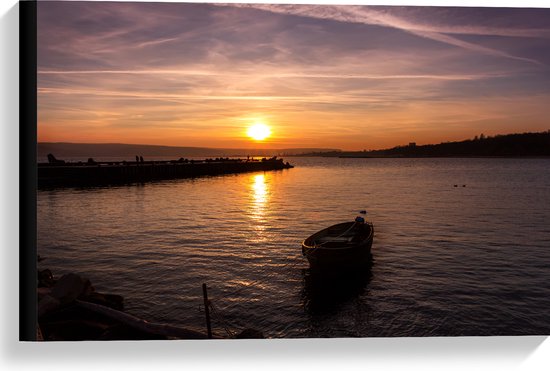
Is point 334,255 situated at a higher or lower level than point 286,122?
lower

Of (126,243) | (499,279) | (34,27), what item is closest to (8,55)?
(34,27)

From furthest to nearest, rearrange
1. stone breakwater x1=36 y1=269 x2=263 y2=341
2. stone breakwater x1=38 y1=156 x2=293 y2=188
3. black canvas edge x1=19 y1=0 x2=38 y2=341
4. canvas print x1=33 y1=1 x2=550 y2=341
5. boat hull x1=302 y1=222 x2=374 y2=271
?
stone breakwater x1=38 y1=156 x2=293 y2=188 → boat hull x1=302 y1=222 x2=374 y2=271 → canvas print x1=33 y1=1 x2=550 y2=341 → stone breakwater x1=36 y1=269 x2=263 y2=341 → black canvas edge x1=19 y1=0 x2=38 y2=341

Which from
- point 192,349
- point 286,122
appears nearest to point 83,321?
point 192,349

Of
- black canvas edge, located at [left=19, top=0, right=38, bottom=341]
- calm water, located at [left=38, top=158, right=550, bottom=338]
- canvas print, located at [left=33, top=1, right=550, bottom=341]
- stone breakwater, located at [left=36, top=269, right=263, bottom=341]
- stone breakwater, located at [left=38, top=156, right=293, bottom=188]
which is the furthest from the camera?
stone breakwater, located at [left=38, top=156, right=293, bottom=188]

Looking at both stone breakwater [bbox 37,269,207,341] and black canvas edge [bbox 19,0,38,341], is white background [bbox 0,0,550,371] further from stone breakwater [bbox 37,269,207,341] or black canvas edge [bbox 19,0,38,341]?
stone breakwater [bbox 37,269,207,341]

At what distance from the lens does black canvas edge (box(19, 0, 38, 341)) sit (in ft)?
19.4

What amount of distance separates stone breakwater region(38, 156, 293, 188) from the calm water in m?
9.51

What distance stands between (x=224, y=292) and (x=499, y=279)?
681 centimetres

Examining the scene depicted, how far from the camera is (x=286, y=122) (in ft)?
33.7

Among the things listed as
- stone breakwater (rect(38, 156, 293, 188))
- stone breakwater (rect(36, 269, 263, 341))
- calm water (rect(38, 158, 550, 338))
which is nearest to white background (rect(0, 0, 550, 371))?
stone breakwater (rect(36, 269, 263, 341))

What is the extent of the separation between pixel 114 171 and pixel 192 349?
38558 mm

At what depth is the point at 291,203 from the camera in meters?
30.1

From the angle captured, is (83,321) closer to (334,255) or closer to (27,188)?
(27,188)

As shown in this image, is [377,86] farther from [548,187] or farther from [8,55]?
[548,187]
